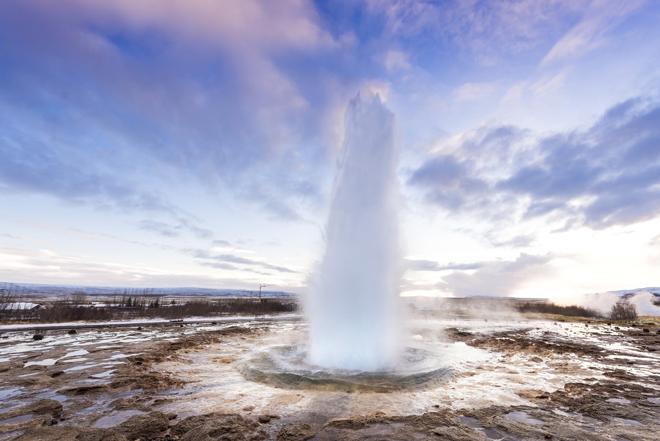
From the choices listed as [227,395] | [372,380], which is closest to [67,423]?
[227,395]

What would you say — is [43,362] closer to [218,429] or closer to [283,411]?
[218,429]

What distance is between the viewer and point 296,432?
763 cm

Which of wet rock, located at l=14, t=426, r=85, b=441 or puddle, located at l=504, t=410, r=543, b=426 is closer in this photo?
wet rock, located at l=14, t=426, r=85, b=441

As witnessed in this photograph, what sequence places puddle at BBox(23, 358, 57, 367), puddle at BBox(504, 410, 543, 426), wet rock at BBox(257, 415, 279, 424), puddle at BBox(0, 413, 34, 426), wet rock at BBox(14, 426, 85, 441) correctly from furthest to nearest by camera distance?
puddle at BBox(23, 358, 57, 367), puddle at BBox(504, 410, 543, 426), wet rock at BBox(257, 415, 279, 424), puddle at BBox(0, 413, 34, 426), wet rock at BBox(14, 426, 85, 441)

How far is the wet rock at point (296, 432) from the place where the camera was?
7354mm

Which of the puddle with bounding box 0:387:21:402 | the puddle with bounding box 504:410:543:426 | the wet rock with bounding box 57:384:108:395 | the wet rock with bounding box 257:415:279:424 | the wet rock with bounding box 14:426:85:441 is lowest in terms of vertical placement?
the puddle with bounding box 0:387:21:402

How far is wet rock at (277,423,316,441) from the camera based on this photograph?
735 centimetres

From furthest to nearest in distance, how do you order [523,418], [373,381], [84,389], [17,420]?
[373,381], [84,389], [523,418], [17,420]

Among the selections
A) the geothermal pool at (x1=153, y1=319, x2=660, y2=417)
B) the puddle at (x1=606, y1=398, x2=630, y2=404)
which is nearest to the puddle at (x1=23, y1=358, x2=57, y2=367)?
the geothermal pool at (x1=153, y1=319, x2=660, y2=417)

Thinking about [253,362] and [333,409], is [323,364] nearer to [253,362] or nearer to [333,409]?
[253,362]

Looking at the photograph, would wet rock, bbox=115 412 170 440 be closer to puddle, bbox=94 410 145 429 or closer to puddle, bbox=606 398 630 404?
puddle, bbox=94 410 145 429

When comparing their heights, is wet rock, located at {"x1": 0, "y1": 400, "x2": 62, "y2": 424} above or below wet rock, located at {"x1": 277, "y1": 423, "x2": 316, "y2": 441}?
below

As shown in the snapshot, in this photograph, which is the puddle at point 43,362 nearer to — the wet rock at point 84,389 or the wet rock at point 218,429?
the wet rock at point 84,389

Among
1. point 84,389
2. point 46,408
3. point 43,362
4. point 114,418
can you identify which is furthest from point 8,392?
point 43,362
